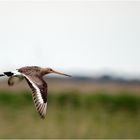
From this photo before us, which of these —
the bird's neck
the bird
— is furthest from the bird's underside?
the bird's neck

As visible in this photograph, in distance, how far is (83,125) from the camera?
47.0 feet

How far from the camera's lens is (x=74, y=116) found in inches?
586

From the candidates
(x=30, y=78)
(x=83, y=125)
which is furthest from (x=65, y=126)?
(x=30, y=78)

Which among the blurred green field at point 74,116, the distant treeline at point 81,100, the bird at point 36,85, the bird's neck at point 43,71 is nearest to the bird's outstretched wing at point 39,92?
the bird at point 36,85

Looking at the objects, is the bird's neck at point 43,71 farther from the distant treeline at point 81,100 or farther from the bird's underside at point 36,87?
the distant treeline at point 81,100

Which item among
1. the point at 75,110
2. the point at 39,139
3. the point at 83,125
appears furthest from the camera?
the point at 75,110

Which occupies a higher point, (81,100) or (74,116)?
(81,100)

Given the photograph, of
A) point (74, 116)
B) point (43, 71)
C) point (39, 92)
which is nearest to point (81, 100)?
point (74, 116)

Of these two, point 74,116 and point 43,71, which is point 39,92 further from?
point 74,116

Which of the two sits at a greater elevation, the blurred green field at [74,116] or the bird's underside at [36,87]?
the bird's underside at [36,87]

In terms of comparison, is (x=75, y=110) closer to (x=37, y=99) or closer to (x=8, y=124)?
(x=8, y=124)

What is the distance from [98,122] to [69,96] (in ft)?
4.58

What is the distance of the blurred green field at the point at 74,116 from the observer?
45.8 ft

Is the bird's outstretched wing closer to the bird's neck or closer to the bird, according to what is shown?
the bird
